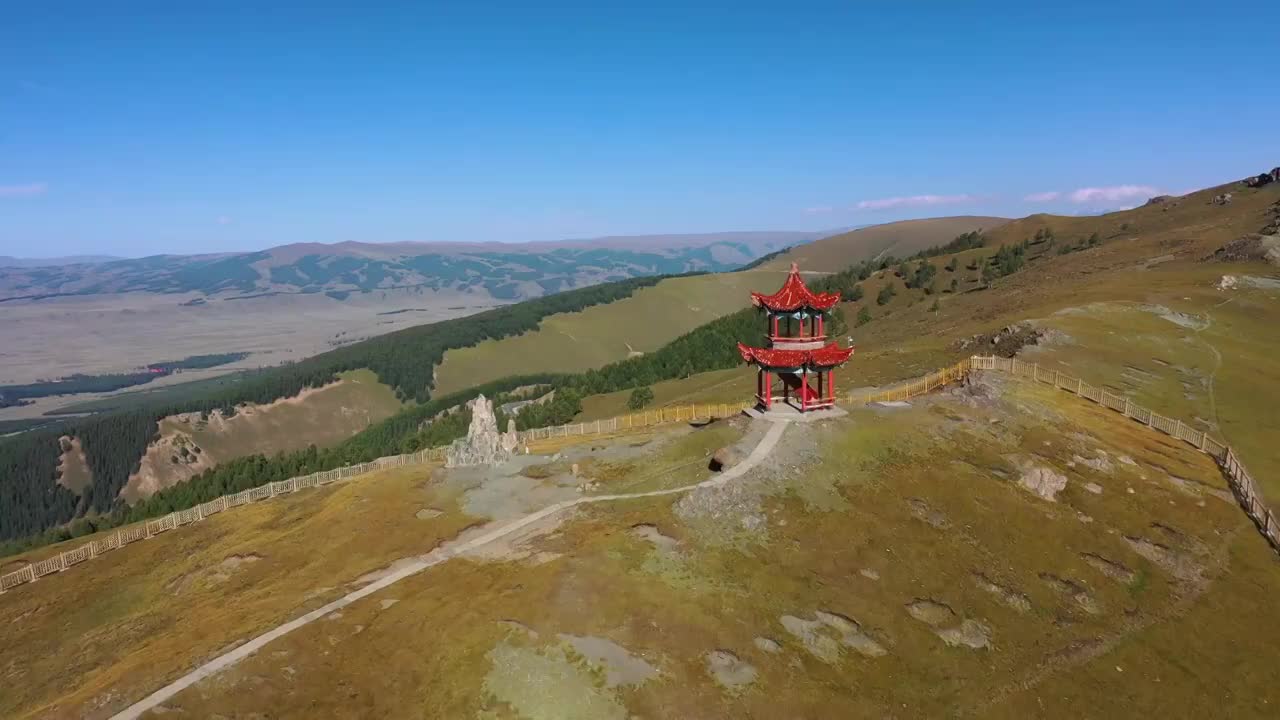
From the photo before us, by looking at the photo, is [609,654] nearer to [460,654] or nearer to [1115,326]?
[460,654]

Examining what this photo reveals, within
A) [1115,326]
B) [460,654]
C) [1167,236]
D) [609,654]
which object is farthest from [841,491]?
[1167,236]

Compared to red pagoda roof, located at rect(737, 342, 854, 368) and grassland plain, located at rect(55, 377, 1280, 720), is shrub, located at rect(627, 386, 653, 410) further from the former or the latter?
grassland plain, located at rect(55, 377, 1280, 720)

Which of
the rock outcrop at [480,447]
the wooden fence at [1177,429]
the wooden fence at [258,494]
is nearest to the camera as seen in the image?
the wooden fence at [1177,429]

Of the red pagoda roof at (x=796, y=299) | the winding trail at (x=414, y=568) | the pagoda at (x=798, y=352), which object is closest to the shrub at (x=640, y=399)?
the pagoda at (x=798, y=352)

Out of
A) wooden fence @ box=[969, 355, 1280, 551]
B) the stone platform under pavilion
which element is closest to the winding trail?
the stone platform under pavilion

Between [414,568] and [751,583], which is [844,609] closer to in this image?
[751,583]

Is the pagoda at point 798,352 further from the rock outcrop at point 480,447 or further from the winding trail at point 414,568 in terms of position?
the rock outcrop at point 480,447
